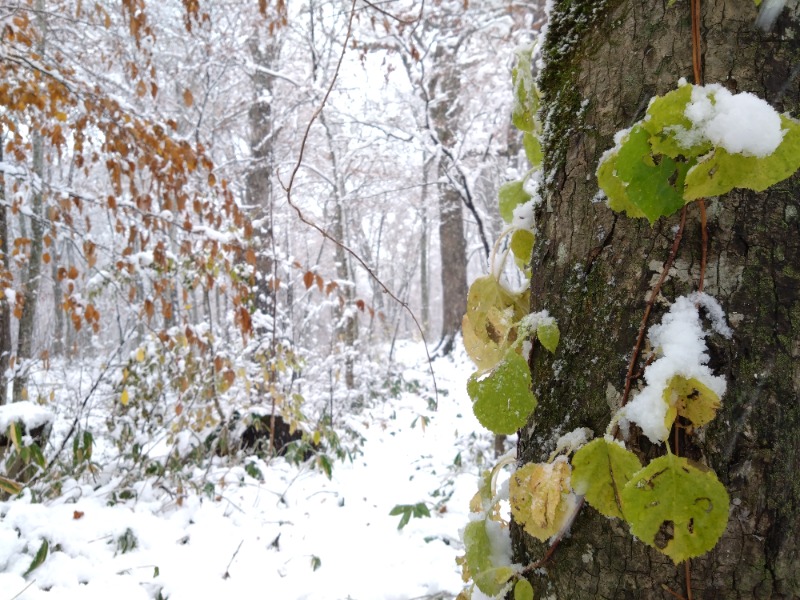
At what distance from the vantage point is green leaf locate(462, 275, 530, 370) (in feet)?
2.45

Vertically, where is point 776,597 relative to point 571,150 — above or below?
below

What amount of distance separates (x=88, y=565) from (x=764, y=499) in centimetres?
249

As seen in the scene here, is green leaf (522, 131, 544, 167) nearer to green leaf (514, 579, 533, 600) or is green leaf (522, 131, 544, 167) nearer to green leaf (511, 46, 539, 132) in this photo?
green leaf (511, 46, 539, 132)

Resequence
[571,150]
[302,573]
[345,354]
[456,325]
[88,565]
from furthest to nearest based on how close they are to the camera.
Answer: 1. [456,325]
2. [345,354]
3. [302,573]
4. [88,565]
5. [571,150]

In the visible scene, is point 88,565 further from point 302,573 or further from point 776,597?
point 776,597

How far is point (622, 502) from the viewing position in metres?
0.46

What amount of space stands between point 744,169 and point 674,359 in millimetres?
180

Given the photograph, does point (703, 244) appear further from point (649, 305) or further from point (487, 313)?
point (487, 313)

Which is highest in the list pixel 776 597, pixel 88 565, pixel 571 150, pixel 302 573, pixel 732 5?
pixel 732 5

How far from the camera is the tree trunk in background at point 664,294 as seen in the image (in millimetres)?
473

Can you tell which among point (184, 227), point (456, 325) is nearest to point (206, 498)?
point (184, 227)

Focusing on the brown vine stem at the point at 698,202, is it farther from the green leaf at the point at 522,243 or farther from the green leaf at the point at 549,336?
the green leaf at the point at 522,243

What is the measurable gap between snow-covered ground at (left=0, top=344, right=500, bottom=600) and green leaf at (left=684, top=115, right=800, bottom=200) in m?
1.38

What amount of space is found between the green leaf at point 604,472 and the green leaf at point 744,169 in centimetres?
25
